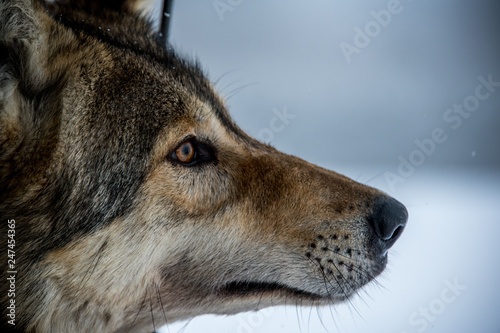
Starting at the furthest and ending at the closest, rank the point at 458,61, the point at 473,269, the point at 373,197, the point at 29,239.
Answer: the point at 458,61 < the point at 473,269 < the point at 373,197 < the point at 29,239

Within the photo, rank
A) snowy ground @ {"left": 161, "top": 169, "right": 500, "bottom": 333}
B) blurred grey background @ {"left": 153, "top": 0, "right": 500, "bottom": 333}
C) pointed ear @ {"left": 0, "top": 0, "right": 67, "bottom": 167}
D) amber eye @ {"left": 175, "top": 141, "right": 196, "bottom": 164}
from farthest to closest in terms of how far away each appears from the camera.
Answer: blurred grey background @ {"left": 153, "top": 0, "right": 500, "bottom": 333}, snowy ground @ {"left": 161, "top": 169, "right": 500, "bottom": 333}, amber eye @ {"left": 175, "top": 141, "right": 196, "bottom": 164}, pointed ear @ {"left": 0, "top": 0, "right": 67, "bottom": 167}

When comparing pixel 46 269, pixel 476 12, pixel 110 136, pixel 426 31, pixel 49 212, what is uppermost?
pixel 476 12

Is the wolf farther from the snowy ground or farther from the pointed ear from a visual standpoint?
the snowy ground

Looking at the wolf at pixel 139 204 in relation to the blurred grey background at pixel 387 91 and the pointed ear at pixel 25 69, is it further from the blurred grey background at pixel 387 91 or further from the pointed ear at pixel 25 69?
the blurred grey background at pixel 387 91

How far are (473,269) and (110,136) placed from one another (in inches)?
107

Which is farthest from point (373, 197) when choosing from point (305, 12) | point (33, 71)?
point (305, 12)

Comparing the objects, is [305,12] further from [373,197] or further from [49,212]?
[49,212]

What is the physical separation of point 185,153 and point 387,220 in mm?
909

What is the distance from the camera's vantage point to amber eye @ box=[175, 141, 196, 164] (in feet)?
6.41

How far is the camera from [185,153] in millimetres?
1979

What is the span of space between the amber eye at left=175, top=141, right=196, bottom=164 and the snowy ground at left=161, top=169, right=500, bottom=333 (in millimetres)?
1063

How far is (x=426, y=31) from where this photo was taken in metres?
4.06

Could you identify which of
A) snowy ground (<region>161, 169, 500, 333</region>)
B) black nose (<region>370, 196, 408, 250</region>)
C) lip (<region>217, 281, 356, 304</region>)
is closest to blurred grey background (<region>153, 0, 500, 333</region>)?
snowy ground (<region>161, 169, 500, 333</region>)

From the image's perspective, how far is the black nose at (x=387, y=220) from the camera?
2039 mm
